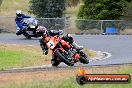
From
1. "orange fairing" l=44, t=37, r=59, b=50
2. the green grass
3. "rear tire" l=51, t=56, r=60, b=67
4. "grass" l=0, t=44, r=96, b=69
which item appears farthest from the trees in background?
"orange fairing" l=44, t=37, r=59, b=50

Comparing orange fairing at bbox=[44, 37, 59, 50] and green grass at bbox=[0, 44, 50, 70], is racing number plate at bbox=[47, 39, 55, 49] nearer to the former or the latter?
orange fairing at bbox=[44, 37, 59, 50]

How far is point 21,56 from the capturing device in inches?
935

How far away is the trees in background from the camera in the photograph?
149 ft

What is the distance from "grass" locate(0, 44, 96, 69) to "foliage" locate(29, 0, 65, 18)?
19757 millimetres

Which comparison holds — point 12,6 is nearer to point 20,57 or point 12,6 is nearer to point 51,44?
point 20,57

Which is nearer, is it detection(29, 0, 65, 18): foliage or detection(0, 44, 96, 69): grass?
detection(0, 44, 96, 69): grass

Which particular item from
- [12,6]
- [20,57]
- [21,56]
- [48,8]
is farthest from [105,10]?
[12,6]

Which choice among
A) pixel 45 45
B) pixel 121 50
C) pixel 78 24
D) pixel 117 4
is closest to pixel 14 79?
pixel 45 45

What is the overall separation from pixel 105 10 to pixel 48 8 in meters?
5.34

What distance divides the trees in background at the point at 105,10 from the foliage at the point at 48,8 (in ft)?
7.66

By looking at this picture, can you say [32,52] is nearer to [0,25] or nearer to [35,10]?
[0,25]

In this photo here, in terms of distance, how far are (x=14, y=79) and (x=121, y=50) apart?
40.5ft

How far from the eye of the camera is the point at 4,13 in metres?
63.5

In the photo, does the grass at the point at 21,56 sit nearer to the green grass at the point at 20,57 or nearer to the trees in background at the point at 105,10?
the green grass at the point at 20,57
